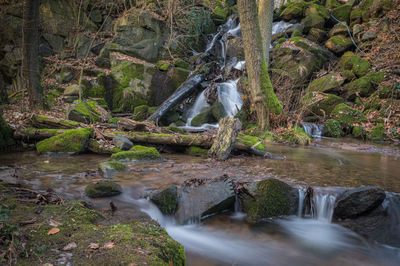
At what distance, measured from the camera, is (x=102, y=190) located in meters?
3.55

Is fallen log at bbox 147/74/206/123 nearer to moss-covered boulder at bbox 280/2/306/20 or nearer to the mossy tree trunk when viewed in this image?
the mossy tree trunk

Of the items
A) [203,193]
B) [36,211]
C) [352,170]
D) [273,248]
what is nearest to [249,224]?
[273,248]

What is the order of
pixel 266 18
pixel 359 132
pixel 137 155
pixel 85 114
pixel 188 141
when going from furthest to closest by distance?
pixel 266 18, pixel 359 132, pixel 85 114, pixel 188 141, pixel 137 155

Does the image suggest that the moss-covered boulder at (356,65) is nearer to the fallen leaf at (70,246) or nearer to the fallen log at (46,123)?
the fallen log at (46,123)

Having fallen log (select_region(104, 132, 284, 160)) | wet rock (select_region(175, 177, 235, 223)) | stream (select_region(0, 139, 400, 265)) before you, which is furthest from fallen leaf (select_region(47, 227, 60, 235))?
fallen log (select_region(104, 132, 284, 160))

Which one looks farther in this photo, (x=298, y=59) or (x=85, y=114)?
(x=298, y=59)

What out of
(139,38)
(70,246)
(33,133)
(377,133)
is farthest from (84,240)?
(139,38)

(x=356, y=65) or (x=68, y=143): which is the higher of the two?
(x=356, y=65)

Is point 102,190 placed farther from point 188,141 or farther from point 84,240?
point 188,141

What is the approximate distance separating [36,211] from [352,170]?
5817 millimetres

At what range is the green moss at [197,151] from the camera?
648 cm

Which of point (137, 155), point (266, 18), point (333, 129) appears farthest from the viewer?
point (266, 18)

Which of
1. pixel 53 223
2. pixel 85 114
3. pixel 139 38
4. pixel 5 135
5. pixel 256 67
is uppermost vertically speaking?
pixel 139 38

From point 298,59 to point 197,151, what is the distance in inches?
416
